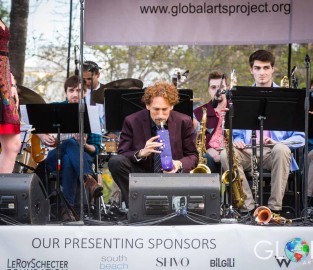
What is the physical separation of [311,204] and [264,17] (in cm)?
197

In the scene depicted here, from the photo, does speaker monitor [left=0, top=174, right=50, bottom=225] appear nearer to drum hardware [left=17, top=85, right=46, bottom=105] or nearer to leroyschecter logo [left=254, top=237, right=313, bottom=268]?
leroyschecter logo [left=254, top=237, right=313, bottom=268]

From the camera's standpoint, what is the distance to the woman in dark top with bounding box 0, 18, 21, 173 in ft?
23.1

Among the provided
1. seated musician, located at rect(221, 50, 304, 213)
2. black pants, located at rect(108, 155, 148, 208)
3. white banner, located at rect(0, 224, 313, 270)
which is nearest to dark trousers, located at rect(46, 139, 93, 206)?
black pants, located at rect(108, 155, 148, 208)

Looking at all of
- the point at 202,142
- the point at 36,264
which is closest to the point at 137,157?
the point at 202,142

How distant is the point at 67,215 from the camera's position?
320 inches

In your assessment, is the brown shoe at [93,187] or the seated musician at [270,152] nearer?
the seated musician at [270,152]

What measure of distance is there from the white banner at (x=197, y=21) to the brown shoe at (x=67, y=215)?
81.7 inches

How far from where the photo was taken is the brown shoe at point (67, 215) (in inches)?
317

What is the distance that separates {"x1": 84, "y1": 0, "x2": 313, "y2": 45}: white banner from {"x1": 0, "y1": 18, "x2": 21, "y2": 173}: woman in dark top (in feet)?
8.05

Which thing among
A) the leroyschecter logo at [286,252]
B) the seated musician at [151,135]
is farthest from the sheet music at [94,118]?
the leroyschecter logo at [286,252]

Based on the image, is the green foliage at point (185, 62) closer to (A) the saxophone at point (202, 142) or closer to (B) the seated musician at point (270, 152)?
(A) the saxophone at point (202, 142)

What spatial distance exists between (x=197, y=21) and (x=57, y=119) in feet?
6.67

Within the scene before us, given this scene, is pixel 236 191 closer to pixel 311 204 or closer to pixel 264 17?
pixel 311 204

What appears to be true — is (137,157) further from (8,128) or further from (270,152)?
(270,152)
